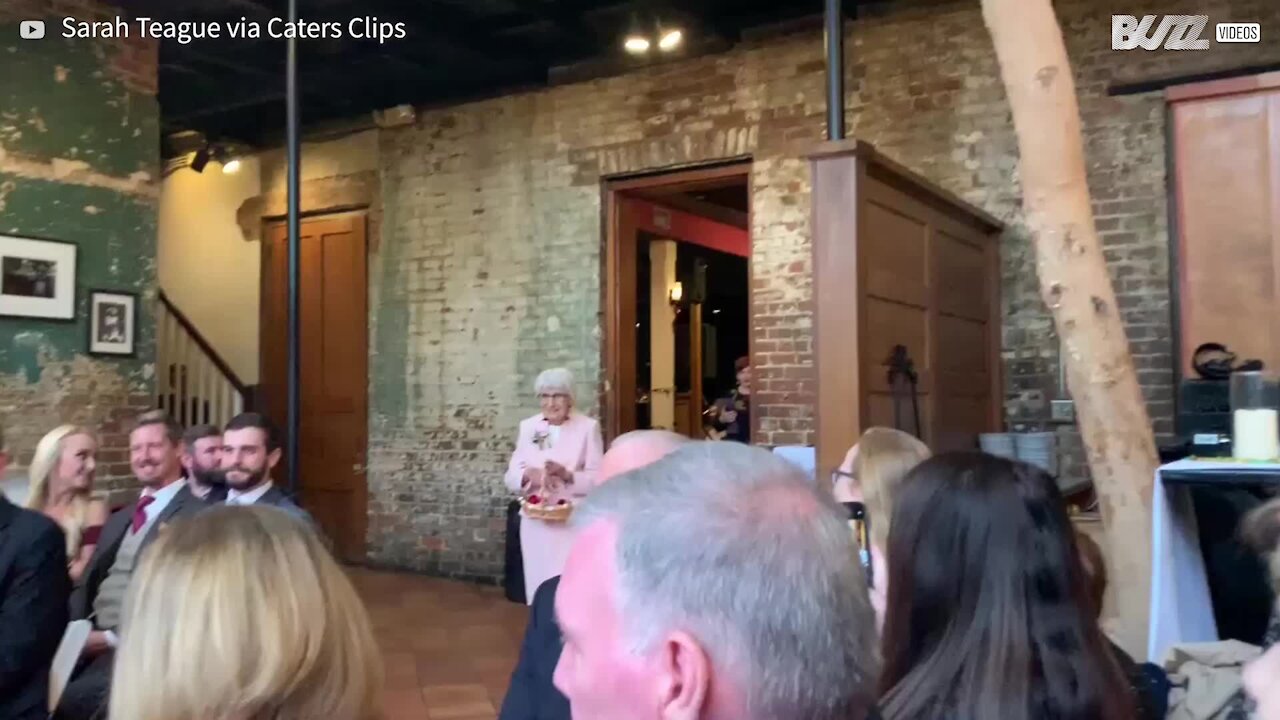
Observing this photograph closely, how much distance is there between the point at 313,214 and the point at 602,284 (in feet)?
8.90

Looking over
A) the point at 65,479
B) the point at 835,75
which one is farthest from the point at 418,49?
the point at 65,479

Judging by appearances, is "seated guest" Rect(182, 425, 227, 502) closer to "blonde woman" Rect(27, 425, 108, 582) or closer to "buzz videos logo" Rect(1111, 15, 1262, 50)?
"blonde woman" Rect(27, 425, 108, 582)

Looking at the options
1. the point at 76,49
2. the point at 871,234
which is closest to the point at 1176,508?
the point at 871,234

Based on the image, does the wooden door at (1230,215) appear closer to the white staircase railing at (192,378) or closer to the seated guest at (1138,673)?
the seated guest at (1138,673)

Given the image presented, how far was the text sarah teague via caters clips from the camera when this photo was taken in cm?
619

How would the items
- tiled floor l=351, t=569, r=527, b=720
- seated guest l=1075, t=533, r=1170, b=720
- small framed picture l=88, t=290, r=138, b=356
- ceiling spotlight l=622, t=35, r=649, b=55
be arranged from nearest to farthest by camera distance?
seated guest l=1075, t=533, r=1170, b=720 → tiled floor l=351, t=569, r=527, b=720 → small framed picture l=88, t=290, r=138, b=356 → ceiling spotlight l=622, t=35, r=649, b=55

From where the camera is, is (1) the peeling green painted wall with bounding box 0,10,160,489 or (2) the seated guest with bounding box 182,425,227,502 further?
(1) the peeling green painted wall with bounding box 0,10,160,489

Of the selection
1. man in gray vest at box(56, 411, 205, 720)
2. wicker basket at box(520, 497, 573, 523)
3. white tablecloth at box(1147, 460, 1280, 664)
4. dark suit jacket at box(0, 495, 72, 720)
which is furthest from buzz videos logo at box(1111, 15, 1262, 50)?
dark suit jacket at box(0, 495, 72, 720)

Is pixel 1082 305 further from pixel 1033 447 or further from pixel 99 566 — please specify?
pixel 99 566

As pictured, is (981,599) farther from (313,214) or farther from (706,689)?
(313,214)

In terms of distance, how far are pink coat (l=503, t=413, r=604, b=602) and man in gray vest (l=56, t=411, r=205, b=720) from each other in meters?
1.81

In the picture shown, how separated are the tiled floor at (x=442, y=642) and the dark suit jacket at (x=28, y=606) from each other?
142 cm

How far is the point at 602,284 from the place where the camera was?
7.14 metres

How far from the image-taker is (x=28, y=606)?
2.51 meters
